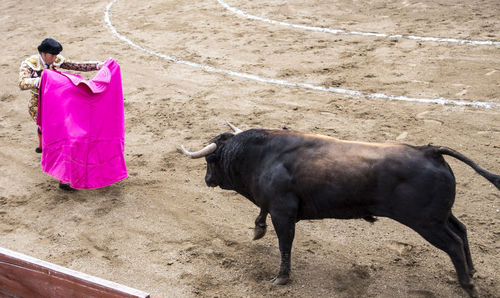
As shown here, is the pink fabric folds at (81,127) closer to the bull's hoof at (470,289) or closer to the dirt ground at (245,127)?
the dirt ground at (245,127)

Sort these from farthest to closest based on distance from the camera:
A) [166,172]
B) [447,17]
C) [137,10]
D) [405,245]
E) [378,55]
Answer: [137,10], [447,17], [378,55], [166,172], [405,245]

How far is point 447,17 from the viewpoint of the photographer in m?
9.84

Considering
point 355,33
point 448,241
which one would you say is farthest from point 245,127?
point 355,33

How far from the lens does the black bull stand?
3682 mm

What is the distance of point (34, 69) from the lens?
5965mm

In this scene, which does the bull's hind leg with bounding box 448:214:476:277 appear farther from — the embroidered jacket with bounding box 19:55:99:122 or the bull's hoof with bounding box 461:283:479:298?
the embroidered jacket with bounding box 19:55:99:122

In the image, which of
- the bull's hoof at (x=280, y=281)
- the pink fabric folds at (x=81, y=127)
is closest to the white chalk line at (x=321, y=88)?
the pink fabric folds at (x=81, y=127)

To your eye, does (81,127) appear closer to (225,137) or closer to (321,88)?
(225,137)

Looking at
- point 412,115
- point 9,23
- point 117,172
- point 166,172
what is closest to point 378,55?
point 412,115

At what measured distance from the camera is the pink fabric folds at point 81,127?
5499 millimetres

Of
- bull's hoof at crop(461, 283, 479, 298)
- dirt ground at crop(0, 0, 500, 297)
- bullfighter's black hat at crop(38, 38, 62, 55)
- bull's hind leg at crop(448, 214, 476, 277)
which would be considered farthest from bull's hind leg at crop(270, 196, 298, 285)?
bullfighter's black hat at crop(38, 38, 62, 55)

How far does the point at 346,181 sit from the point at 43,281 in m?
1.98

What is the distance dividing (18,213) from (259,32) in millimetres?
5782

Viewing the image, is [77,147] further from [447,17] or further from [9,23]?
[9,23]
